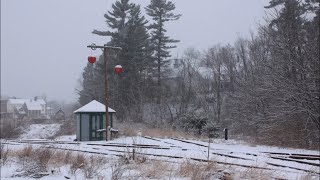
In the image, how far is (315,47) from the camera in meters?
20.7

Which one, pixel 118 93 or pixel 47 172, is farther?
pixel 118 93

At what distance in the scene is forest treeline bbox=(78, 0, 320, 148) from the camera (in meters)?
20.9

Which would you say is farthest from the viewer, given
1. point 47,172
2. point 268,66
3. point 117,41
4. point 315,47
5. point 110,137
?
point 117,41

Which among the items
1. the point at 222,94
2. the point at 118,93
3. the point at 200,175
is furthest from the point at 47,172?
the point at 222,94

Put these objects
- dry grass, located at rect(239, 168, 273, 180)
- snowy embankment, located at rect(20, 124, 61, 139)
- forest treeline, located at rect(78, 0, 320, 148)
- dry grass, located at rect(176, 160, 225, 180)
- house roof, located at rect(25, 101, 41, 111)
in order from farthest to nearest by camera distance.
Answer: house roof, located at rect(25, 101, 41, 111), snowy embankment, located at rect(20, 124, 61, 139), forest treeline, located at rect(78, 0, 320, 148), dry grass, located at rect(239, 168, 273, 180), dry grass, located at rect(176, 160, 225, 180)

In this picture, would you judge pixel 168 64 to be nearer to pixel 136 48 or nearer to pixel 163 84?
pixel 163 84

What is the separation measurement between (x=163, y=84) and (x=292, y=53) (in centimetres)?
2789

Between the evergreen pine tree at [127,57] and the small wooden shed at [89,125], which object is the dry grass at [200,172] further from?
the evergreen pine tree at [127,57]

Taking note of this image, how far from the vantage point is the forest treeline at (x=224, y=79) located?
68.5ft

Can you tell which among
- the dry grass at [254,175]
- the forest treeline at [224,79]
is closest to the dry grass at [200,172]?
the dry grass at [254,175]

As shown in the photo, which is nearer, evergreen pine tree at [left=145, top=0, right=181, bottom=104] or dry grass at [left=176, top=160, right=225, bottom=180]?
dry grass at [left=176, top=160, right=225, bottom=180]

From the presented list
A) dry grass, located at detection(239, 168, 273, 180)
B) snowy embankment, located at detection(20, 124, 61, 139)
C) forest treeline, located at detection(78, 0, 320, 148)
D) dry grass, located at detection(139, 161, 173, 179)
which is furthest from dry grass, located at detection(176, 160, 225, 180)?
snowy embankment, located at detection(20, 124, 61, 139)

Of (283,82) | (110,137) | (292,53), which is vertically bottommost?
(110,137)

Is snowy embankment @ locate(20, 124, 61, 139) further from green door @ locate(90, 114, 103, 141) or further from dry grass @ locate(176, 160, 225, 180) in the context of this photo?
dry grass @ locate(176, 160, 225, 180)
